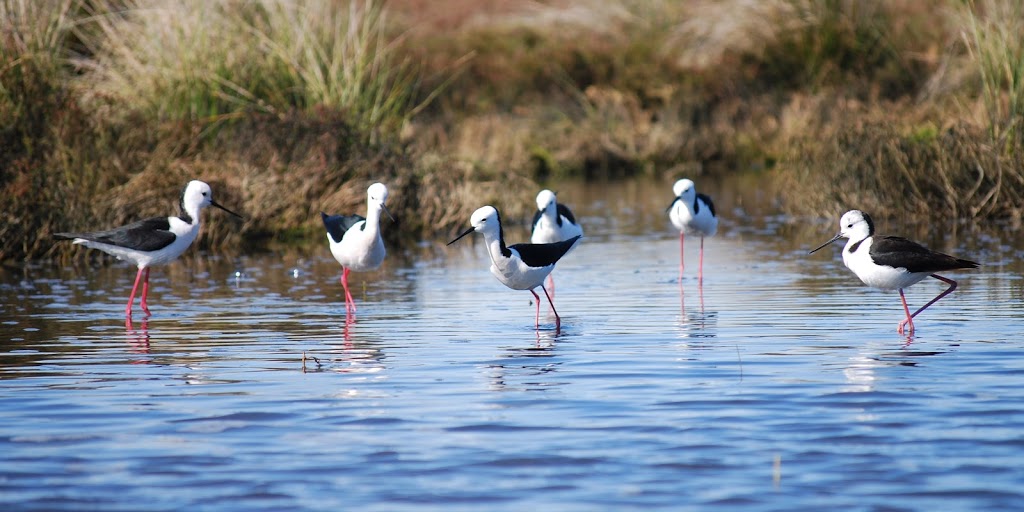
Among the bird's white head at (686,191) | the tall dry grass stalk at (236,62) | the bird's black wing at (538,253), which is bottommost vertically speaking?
the bird's black wing at (538,253)

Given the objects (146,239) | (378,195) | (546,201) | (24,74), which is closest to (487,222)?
(378,195)

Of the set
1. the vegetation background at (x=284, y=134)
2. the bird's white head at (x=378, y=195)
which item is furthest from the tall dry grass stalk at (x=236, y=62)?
the bird's white head at (x=378, y=195)

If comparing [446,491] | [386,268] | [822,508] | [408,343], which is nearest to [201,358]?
[408,343]

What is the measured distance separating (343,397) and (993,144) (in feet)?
37.0

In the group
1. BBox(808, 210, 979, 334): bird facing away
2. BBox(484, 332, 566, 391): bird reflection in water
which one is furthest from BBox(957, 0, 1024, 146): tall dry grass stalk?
BBox(484, 332, 566, 391): bird reflection in water

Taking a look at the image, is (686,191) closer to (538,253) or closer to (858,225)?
(858,225)

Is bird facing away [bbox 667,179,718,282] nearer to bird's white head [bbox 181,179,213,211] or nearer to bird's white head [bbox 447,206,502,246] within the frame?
bird's white head [bbox 447,206,502,246]

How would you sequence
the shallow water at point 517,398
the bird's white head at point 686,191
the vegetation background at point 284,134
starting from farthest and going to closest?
the vegetation background at point 284,134 < the bird's white head at point 686,191 < the shallow water at point 517,398

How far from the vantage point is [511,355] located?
8891 mm

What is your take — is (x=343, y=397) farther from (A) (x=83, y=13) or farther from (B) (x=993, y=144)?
(A) (x=83, y=13)

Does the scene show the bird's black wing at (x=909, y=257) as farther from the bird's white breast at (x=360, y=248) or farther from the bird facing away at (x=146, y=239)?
the bird facing away at (x=146, y=239)

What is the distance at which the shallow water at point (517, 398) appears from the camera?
5.84m

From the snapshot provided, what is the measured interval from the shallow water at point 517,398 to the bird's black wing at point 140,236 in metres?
0.55

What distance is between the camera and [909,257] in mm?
9586
